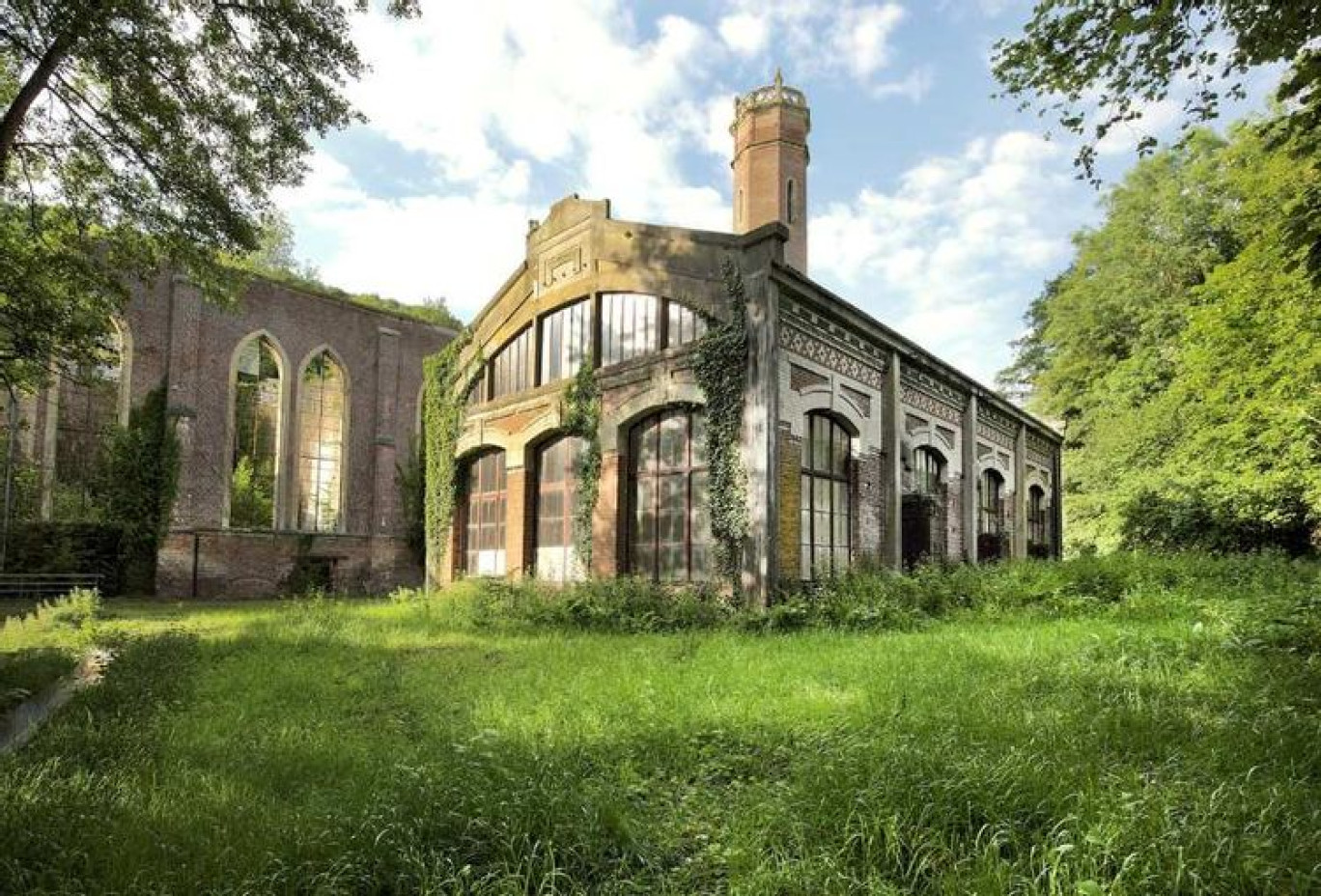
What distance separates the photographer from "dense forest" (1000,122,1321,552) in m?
16.4

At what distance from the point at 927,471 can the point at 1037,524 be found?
28.9ft

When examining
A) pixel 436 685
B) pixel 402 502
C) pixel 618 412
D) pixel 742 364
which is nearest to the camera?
pixel 436 685

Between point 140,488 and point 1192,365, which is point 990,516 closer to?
point 1192,365

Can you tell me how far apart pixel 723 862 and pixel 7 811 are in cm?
351

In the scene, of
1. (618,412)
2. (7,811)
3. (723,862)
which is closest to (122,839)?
(7,811)

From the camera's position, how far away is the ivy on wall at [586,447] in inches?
556

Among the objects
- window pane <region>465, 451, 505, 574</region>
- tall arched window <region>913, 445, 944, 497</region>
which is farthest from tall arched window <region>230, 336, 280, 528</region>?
tall arched window <region>913, 445, 944, 497</region>

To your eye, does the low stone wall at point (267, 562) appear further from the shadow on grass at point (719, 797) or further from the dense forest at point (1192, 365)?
the dense forest at point (1192, 365)

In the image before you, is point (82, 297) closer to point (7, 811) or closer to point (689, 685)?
point (7, 811)

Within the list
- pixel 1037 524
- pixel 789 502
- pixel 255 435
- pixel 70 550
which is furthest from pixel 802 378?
pixel 255 435

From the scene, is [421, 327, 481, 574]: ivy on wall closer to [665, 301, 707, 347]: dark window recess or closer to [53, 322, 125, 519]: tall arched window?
[665, 301, 707, 347]: dark window recess

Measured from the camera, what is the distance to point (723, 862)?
322 centimetres

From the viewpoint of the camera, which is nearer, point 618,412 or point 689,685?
point 689,685

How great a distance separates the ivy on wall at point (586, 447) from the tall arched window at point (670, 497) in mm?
775
